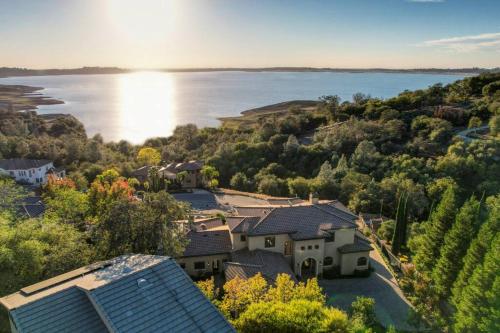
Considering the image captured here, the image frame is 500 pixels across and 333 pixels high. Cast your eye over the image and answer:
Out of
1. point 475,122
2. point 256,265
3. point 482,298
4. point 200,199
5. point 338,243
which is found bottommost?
point 200,199

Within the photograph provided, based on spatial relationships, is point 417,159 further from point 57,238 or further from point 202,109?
point 202,109

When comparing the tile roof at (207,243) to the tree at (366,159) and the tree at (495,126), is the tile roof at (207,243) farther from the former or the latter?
the tree at (495,126)

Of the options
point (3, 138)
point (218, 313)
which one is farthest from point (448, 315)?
point (3, 138)

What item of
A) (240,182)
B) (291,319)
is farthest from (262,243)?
(240,182)

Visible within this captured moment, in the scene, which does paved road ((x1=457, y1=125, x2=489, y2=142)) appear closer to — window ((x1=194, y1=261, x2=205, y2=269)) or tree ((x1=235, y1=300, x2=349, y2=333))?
window ((x1=194, y1=261, x2=205, y2=269))

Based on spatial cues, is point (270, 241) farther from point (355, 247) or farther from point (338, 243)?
point (355, 247)

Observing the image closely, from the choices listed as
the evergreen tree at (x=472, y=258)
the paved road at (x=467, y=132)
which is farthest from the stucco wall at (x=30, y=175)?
the paved road at (x=467, y=132)

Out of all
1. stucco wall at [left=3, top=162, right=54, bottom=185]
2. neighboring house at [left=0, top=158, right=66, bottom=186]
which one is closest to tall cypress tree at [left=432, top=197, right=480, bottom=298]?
neighboring house at [left=0, top=158, right=66, bottom=186]
